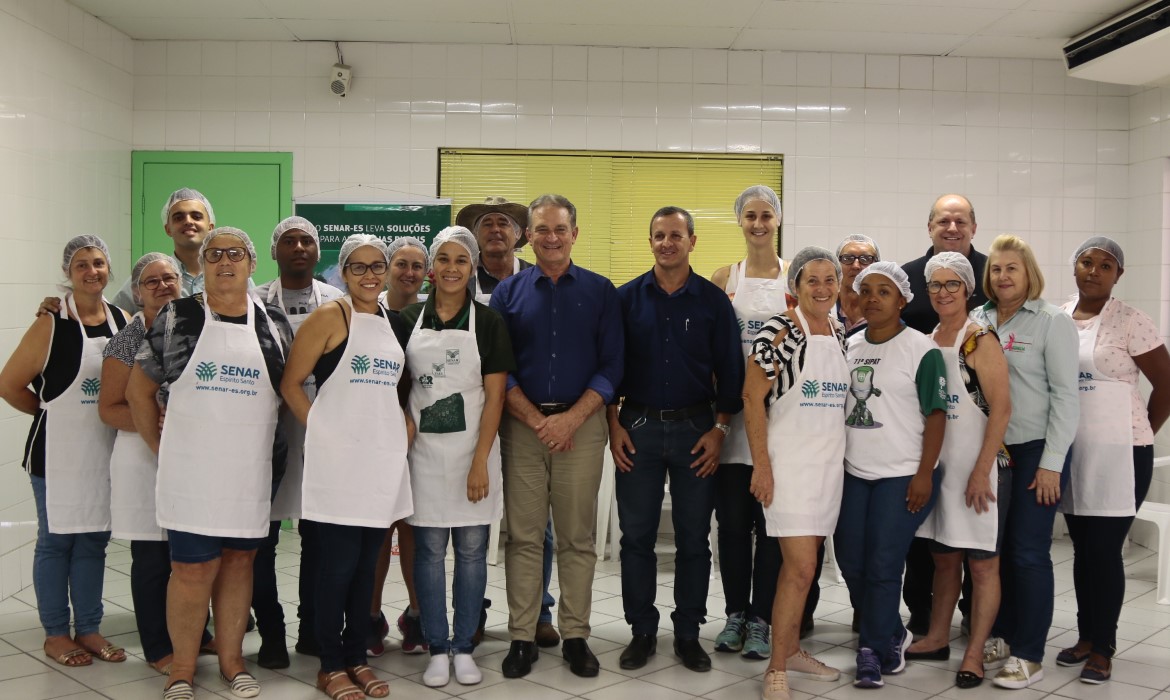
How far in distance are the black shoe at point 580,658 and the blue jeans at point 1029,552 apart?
5.05ft

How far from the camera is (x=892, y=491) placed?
3408 millimetres

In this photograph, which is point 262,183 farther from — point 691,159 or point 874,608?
point 874,608

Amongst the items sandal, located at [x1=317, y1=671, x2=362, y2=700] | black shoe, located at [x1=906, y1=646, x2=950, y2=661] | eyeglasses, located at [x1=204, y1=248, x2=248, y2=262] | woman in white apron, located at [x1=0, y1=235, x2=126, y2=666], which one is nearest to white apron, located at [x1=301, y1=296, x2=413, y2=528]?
eyeglasses, located at [x1=204, y1=248, x2=248, y2=262]

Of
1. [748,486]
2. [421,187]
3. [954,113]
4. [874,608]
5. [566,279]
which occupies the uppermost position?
[954,113]

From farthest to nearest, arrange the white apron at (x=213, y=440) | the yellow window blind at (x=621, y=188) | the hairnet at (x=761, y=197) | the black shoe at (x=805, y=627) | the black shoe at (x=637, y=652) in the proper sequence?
the yellow window blind at (x=621, y=188) → the black shoe at (x=805, y=627) → the hairnet at (x=761, y=197) → the black shoe at (x=637, y=652) → the white apron at (x=213, y=440)

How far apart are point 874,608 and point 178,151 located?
16.4 feet

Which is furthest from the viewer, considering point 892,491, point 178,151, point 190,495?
point 178,151

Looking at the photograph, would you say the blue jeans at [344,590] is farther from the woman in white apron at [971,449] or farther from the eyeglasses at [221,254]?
the woman in white apron at [971,449]

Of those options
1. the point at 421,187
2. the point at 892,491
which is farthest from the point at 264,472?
the point at 421,187

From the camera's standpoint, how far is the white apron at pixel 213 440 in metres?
3.16

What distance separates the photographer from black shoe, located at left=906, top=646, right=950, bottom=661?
12.6ft

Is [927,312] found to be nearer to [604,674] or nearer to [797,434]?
[797,434]

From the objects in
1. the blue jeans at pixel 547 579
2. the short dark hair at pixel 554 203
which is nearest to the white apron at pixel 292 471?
the short dark hair at pixel 554 203

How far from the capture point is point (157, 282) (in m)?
3.63
